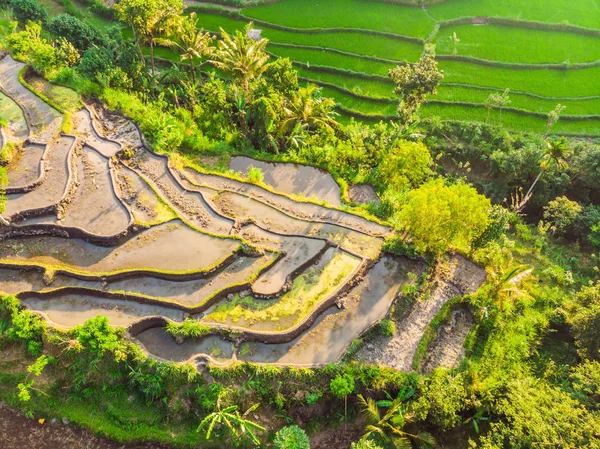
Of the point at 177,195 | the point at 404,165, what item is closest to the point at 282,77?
the point at 404,165

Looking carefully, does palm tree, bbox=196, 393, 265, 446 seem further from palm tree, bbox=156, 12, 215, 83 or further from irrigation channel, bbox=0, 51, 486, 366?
palm tree, bbox=156, 12, 215, 83

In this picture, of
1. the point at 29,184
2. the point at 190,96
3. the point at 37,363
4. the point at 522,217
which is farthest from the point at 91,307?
the point at 522,217

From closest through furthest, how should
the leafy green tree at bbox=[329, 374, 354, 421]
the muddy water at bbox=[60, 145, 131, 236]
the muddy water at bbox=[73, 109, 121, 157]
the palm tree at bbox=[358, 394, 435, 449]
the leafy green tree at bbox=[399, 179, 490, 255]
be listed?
the palm tree at bbox=[358, 394, 435, 449]
the leafy green tree at bbox=[329, 374, 354, 421]
the leafy green tree at bbox=[399, 179, 490, 255]
the muddy water at bbox=[60, 145, 131, 236]
the muddy water at bbox=[73, 109, 121, 157]

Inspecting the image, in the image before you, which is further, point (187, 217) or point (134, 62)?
point (134, 62)

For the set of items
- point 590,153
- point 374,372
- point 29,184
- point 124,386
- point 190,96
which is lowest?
point 124,386

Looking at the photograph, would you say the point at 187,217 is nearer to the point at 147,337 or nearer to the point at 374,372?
the point at 147,337

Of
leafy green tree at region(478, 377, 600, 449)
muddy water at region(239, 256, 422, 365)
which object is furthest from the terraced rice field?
leafy green tree at region(478, 377, 600, 449)

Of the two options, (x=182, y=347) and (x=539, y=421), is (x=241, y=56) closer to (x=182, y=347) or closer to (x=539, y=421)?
(x=182, y=347)
